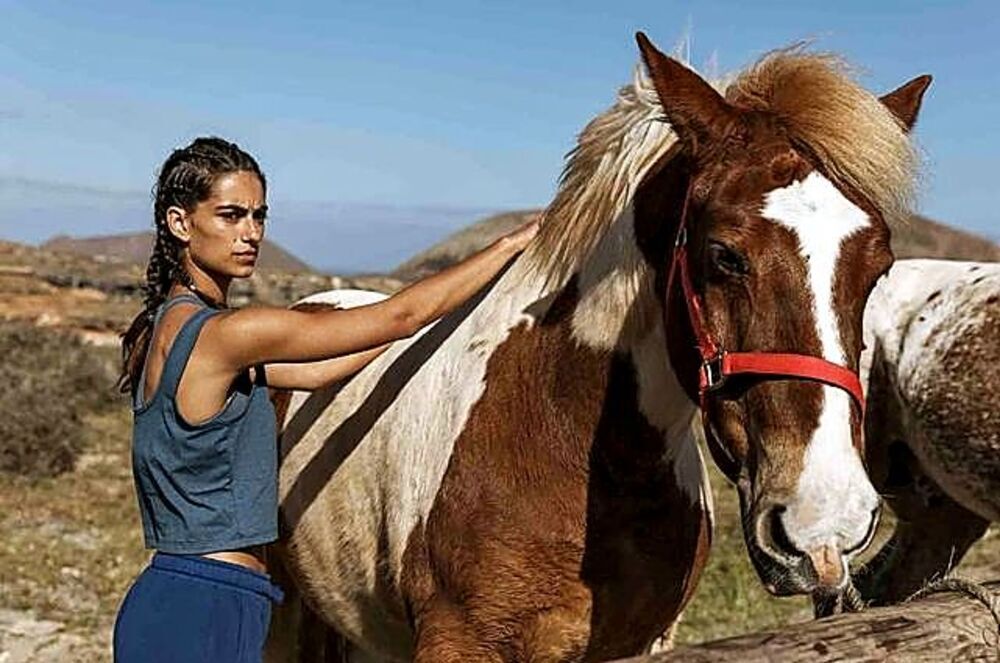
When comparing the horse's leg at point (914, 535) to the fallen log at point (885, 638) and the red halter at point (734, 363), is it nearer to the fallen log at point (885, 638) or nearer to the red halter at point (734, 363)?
the fallen log at point (885, 638)

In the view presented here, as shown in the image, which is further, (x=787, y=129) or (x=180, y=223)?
(x=180, y=223)

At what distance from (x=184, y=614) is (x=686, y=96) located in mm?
1405

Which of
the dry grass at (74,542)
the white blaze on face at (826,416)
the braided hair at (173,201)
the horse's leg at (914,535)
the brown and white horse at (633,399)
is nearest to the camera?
the white blaze on face at (826,416)

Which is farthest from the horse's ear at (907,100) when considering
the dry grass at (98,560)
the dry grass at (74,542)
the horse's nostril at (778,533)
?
the dry grass at (74,542)

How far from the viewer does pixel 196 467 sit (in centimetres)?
234

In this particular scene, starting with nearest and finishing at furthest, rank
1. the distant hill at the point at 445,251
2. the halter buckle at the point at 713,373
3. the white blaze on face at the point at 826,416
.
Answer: the white blaze on face at the point at 826,416, the halter buckle at the point at 713,373, the distant hill at the point at 445,251

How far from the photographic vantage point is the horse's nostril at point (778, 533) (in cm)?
199

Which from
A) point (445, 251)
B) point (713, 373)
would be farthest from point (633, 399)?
point (445, 251)

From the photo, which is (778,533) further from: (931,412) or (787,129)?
(931,412)

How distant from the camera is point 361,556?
10.4 feet

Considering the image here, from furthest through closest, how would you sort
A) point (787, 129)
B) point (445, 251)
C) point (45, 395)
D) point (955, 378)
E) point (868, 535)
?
point (445, 251) → point (45, 395) → point (955, 378) → point (787, 129) → point (868, 535)

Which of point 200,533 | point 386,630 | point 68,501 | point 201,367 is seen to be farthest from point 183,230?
point 68,501

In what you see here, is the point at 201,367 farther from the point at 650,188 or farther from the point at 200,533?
the point at 650,188

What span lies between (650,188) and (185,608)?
1.28 m
